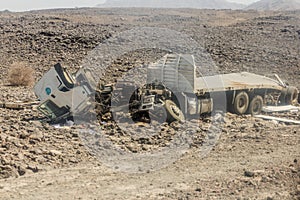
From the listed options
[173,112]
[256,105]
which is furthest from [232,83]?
[173,112]

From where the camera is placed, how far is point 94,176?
23.4ft

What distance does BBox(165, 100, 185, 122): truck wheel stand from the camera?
10.2 metres

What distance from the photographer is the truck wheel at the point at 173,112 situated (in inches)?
402

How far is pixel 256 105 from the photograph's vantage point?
12.5 meters

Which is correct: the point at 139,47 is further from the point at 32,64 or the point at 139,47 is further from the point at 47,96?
the point at 47,96

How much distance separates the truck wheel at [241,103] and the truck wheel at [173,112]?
76.2 inches

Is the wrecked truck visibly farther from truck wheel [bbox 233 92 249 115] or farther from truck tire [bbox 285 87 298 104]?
truck tire [bbox 285 87 298 104]

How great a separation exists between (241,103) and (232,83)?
528 mm

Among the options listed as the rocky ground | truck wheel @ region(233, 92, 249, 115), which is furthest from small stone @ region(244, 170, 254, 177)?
truck wheel @ region(233, 92, 249, 115)

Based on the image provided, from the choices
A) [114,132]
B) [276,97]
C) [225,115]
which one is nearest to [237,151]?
[114,132]

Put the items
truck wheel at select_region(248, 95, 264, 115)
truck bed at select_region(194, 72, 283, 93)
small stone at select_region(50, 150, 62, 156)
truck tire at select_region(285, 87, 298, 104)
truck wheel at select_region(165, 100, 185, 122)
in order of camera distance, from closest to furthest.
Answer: small stone at select_region(50, 150, 62, 156) < truck wheel at select_region(165, 100, 185, 122) < truck bed at select_region(194, 72, 283, 93) < truck wheel at select_region(248, 95, 264, 115) < truck tire at select_region(285, 87, 298, 104)

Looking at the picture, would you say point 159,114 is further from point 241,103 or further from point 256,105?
point 256,105

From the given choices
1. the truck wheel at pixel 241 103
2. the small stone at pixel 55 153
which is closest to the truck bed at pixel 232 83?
the truck wheel at pixel 241 103

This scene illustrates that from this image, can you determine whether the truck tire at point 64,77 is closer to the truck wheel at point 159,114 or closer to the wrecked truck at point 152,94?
the wrecked truck at point 152,94
